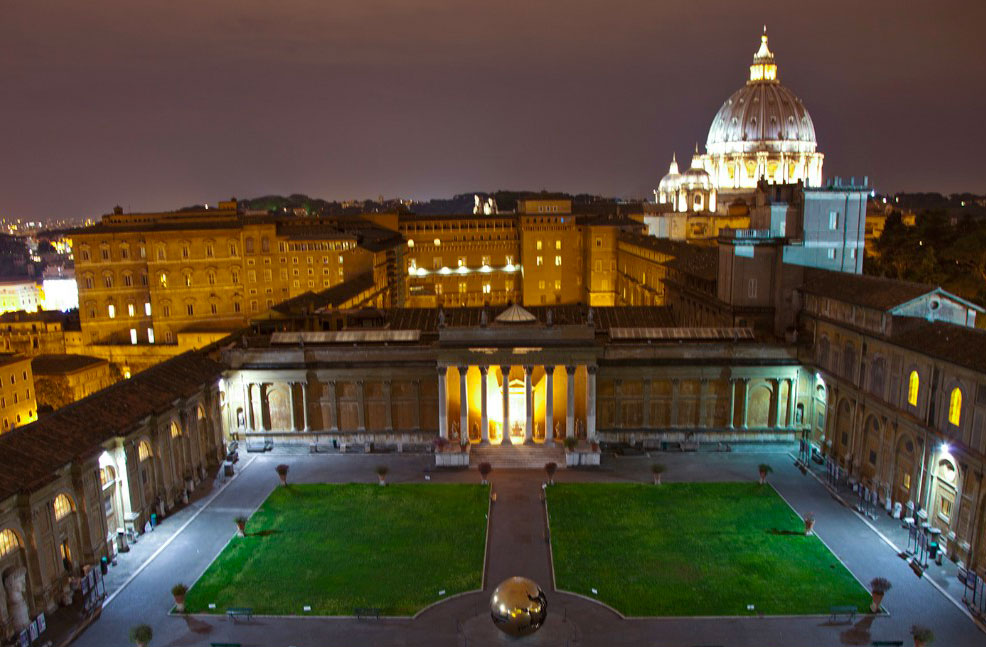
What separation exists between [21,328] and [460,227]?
2857 inches

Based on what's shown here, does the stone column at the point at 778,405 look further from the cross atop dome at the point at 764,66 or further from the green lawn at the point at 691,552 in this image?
the cross atop dome at the point at 764,66

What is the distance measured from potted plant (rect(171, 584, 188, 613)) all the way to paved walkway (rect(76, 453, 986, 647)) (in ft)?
2.23

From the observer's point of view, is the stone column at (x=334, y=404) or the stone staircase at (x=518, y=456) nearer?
the stone staircase at (x=518, y=456)

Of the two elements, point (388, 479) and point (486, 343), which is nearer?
point (388, 479)

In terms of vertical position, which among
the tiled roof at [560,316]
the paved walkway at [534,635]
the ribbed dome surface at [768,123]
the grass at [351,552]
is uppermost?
the ribbed dome surface at [768,123]

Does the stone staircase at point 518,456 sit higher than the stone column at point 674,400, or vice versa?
the stone column at point 674,400

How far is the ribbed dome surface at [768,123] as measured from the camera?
16050 centimetres

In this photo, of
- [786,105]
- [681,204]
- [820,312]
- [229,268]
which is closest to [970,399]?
[820,312]

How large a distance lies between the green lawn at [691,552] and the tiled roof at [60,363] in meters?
71.4

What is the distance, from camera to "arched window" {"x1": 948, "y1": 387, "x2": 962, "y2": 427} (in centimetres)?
3948

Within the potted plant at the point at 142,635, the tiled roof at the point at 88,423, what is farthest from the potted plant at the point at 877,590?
the tiled roof at the point at 88,423

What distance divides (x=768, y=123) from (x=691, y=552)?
5586 inches

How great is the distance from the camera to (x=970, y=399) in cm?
3844

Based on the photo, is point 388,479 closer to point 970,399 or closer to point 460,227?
point 970,399
